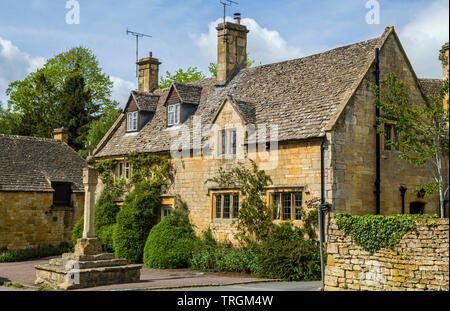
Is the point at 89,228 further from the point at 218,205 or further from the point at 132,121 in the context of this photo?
the point at 132,121

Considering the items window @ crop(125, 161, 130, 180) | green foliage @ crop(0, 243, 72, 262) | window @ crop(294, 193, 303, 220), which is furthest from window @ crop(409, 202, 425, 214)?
green foliage @ crop(0, 243, 72, 262)

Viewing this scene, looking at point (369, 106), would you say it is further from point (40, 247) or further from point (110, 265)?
point (40, 247)

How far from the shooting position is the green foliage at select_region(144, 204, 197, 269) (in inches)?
926

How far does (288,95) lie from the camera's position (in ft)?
78.3

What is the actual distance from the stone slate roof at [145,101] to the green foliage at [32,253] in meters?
8.74

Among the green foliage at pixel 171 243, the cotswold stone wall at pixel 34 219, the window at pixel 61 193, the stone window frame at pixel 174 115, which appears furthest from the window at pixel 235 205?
the window at pixel 61 193

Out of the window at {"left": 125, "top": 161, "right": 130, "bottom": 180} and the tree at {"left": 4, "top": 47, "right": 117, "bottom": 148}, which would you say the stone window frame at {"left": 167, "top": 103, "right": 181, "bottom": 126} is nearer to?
the window at {"left": 125, "top": 161, "right": 130, "bottom": 180}

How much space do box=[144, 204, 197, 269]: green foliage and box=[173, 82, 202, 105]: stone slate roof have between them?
5870 millimetres

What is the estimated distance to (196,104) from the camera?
2806cm

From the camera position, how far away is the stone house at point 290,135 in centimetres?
2034

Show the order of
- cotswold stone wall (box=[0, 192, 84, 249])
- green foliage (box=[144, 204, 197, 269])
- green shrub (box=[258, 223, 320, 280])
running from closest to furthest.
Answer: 1. green shrub (box=[258, 223, 320, 280])
2. green foliage (box=[144, 204, 197, 269])
3. cotswold stone wall (box=[0, 192, 84, 249])

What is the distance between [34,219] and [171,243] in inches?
419
